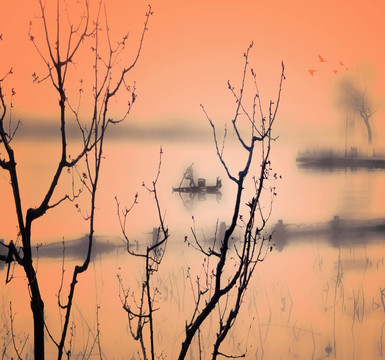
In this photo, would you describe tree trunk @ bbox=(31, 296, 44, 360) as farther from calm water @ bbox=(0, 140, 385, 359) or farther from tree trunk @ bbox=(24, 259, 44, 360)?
calm water @ bbox=(0, 140, 385, 359)

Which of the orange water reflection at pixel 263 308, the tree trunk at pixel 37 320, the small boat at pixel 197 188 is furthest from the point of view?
the small boat at pixel 197 188

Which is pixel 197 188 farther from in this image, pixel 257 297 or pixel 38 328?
pixel 38 328

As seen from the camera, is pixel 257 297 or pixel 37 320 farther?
pixel 257 297

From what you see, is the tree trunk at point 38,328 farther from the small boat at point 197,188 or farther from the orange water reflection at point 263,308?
the small boat at point 197,188

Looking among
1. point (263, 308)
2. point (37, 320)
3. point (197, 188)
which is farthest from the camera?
point (197, 188)

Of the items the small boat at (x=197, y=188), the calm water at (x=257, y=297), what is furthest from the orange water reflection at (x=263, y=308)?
the small boat at (x=197, y=188)

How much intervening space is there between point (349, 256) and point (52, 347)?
754 centimetres

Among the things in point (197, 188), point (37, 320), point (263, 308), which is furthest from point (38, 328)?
point (197, 188)

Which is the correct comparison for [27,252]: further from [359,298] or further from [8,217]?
[8,217]

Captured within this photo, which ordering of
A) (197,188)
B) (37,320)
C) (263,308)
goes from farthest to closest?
1. (197,188)
2. (263,308)
3. (37,320)

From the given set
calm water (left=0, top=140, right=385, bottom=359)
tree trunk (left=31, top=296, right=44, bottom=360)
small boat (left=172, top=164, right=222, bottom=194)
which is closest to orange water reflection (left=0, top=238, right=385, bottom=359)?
calm water (left=0, top=140, right=385, bottom=359)

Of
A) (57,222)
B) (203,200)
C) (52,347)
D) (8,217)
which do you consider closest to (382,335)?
(52,347)

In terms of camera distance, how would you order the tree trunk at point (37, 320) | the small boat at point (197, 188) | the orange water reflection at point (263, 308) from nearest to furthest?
1. the tree trunk at point (37, 320)
2. the orange water reflection at point (263, 308)
3. the small boat at point (197, 188)

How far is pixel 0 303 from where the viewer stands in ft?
28.1
